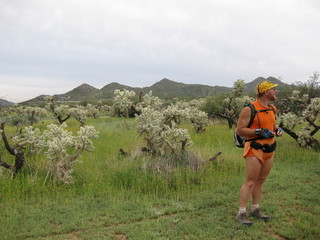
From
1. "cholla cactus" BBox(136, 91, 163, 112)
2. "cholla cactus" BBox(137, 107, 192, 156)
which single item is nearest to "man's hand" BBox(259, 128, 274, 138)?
"cholla cactus" BBox(137, 107, 192, 156)

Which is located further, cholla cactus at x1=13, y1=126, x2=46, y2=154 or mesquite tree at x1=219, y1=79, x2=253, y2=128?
mesquite tree at x1=219, y1=79, x2=253, y2=128

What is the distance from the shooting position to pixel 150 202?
5.75 meters

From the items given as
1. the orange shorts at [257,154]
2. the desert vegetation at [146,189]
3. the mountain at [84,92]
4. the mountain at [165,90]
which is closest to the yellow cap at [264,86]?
the orange shorts at [257,154]

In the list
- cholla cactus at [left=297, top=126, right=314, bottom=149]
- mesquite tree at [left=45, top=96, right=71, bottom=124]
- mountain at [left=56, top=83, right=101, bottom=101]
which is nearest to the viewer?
cholla cactus at [left=297, top=126, right=314, bottom=149]

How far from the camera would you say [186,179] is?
691 cm

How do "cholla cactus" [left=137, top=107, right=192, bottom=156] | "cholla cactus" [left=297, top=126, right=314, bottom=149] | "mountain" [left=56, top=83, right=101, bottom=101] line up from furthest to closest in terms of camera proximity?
"mountain" [left=56, top=83, right=101, bottom=101], "cholla cactus" [left=297, top=126, right=314, bottom=149], "cholla cactus" [left=137, top=107, right=192, bottom=156]

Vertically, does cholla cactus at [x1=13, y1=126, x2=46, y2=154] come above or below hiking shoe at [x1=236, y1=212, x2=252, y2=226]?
above

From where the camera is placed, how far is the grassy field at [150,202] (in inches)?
180

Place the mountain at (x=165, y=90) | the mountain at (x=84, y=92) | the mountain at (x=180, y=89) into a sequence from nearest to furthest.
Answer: the mountain at (x=165, y=90)
the mountain at (x=180, y=89)
the mountain at (x=84, y=92)

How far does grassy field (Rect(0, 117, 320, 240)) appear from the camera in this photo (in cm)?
456

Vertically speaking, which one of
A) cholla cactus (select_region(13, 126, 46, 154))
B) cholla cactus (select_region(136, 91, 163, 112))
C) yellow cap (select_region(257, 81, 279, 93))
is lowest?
cholla cactus (select_region(13, 126, 46, 154))

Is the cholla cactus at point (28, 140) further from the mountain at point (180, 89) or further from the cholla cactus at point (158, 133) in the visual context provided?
the mountain at point (180, 89)

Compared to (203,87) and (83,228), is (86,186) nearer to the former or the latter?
(83,228)

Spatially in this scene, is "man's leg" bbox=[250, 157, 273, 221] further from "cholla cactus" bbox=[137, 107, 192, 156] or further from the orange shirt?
"cholla cactus" bbox=[137, 107, 192, 156]
